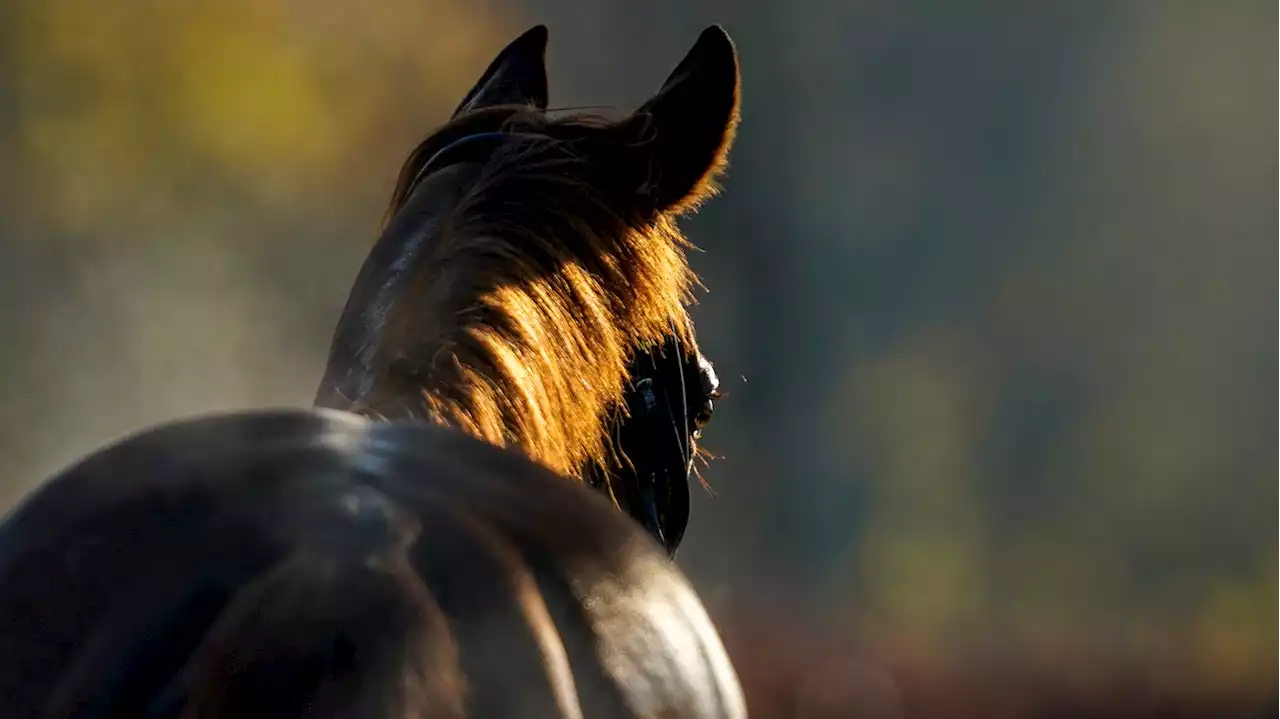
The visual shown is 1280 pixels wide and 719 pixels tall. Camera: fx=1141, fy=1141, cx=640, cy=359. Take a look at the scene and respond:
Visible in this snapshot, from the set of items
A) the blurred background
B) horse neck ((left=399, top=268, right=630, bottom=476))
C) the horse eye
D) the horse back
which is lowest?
the horse back

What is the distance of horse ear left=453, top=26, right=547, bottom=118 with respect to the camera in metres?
0.66

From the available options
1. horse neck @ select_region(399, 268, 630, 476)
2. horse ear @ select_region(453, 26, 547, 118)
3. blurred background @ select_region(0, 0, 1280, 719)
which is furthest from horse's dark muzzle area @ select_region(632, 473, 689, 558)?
blurred background @ select_region(0, 0, 1280, 719)

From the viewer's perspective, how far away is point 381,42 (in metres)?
3.74

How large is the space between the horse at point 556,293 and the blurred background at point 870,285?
264 cm

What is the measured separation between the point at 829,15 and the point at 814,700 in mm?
2577

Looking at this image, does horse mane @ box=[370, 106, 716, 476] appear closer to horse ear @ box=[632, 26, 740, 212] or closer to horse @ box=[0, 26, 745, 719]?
horse ear @ box=[632, 26, 740, 212]

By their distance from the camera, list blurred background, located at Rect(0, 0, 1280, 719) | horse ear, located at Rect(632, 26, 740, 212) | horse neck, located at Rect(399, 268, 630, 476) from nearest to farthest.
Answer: horse neck, located at Rect(399, 268, 630, 476) < horse ear, located at Rect(632, 26, 740, 212) < blurred background, located at Rect(0, 0, 1280, 719)

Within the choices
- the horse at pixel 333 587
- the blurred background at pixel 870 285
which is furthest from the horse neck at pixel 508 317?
the blurred background at pixel 870 285

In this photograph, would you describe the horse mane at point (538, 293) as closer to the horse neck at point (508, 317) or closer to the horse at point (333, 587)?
the horse neck at point (508, 317)

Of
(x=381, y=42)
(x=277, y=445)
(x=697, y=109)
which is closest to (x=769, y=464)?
(x=381, y=42)

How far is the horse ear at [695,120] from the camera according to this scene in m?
0.52

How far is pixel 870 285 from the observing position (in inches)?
159

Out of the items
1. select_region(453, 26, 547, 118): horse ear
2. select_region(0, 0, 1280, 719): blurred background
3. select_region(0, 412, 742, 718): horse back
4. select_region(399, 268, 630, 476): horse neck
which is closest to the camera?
select_region(0, 412, 742, 718): horse back

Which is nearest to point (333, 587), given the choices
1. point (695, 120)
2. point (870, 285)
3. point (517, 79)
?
point (695, 120)
